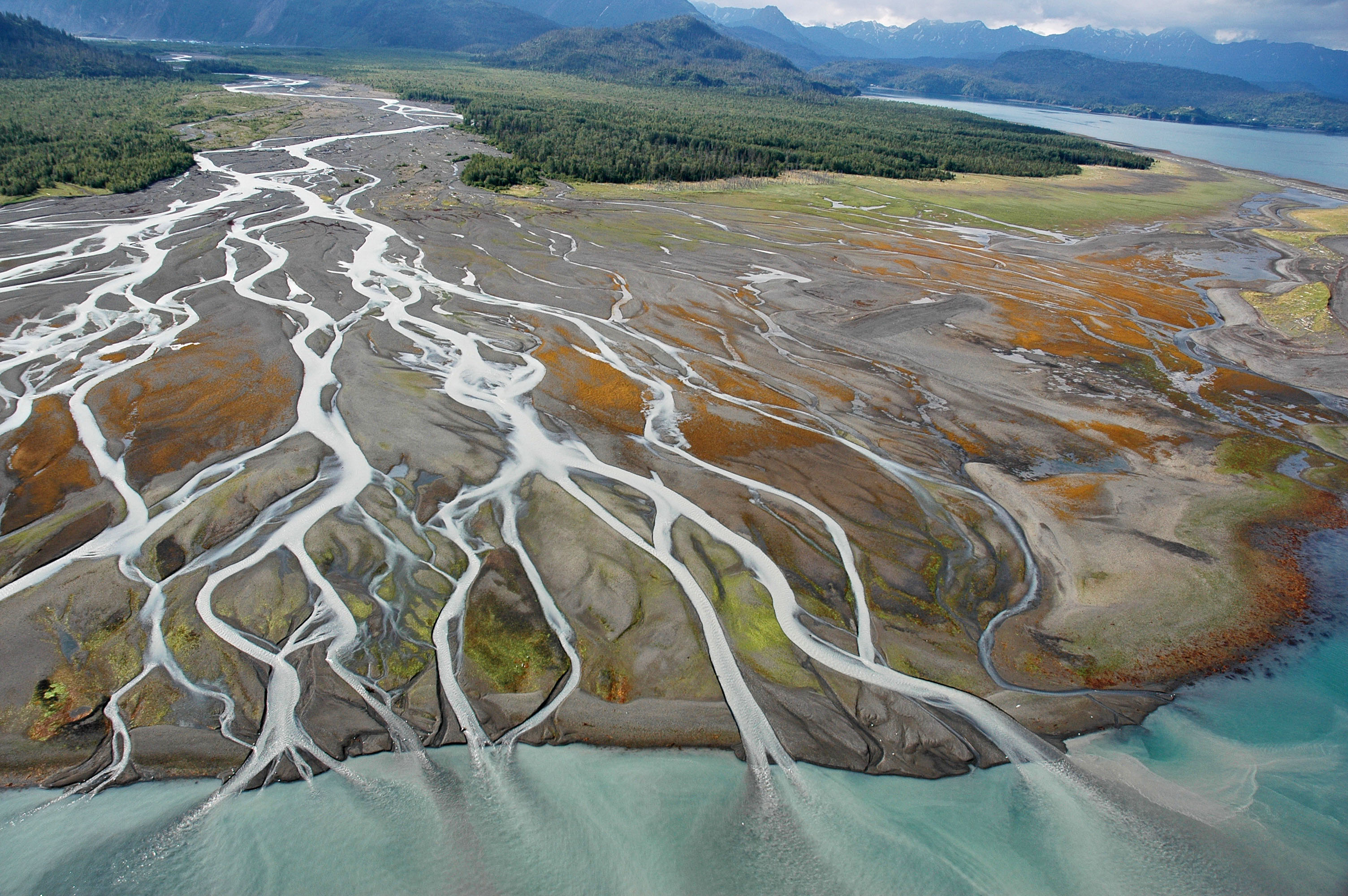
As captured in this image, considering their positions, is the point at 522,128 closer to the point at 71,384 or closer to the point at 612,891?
the point at 71,384

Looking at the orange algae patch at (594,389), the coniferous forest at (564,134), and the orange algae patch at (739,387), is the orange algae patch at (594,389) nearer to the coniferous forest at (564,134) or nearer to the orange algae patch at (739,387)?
the orange algae patch at (739,387)

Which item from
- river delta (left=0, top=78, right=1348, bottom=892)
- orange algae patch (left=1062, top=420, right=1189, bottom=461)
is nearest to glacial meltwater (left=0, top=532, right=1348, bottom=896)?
river delta (left=0, top=78, right=1348, bottom=892)

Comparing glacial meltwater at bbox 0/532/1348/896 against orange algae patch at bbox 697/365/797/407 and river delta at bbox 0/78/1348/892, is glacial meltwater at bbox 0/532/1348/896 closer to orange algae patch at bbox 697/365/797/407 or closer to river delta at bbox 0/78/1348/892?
river delta at bbox 0/78/1348/892

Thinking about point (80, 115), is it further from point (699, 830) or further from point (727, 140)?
point (699, 830)

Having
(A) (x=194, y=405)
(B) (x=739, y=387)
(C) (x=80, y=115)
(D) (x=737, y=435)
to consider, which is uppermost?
(C) (x=80, y=115)

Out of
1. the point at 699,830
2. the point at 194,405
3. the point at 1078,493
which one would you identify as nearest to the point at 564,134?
the point at 194,405

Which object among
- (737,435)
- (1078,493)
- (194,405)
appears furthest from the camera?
(194,405)

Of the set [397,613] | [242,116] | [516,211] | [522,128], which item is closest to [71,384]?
[397,613]
